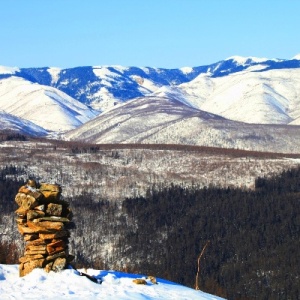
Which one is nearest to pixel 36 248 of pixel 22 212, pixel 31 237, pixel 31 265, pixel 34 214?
pixel 31 237

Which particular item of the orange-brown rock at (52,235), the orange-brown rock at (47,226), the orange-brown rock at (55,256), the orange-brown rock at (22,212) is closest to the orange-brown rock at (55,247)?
the orange-brown rock at (55,256)

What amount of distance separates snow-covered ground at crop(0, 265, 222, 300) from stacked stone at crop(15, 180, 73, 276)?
67 cm

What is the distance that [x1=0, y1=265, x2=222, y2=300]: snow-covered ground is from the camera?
34594 millimetres

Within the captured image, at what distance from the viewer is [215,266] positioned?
192 meters

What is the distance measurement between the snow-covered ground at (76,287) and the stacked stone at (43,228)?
2.21 ft

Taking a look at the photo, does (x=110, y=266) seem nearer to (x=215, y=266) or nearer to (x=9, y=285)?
(x=215, y=266)

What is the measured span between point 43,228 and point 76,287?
163 inches

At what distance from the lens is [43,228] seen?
1515 inches

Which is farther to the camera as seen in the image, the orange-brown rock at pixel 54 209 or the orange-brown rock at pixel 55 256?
the orange-brown rock at pixel 54 209

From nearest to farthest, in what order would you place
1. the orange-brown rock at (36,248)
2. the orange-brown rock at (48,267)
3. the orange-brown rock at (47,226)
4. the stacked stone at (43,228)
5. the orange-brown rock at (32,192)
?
1. the orange-brown rock at (48,267)
2. the stacked stone at (43,228)
3. the orange-brown rock at (36,248)
4. the orange-brown rock at (47,226)
5. the orange-brown rock at (32,192)

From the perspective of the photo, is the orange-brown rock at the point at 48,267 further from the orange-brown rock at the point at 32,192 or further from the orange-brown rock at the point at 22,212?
the orange-brown rock at the point at 32,192

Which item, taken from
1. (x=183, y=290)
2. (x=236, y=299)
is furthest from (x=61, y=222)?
(x=236, y=299)

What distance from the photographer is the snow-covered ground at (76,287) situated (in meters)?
34.6

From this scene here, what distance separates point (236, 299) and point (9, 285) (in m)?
124
